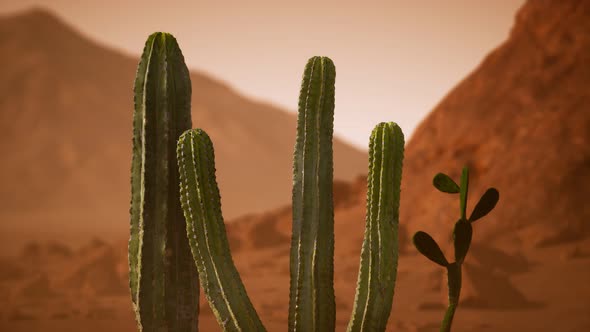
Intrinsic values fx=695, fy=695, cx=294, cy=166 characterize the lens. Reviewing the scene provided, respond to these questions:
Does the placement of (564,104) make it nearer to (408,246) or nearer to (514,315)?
(408,246)

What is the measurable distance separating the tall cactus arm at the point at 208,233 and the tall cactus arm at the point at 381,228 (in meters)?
0.99

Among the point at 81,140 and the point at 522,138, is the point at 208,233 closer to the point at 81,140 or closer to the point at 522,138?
the point at 522,138

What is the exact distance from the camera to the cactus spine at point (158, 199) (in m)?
5.77

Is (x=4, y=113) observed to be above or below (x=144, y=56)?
above

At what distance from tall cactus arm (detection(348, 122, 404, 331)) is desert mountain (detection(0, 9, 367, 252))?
35.6 metres

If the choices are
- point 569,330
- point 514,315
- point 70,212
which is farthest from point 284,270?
point 70,212

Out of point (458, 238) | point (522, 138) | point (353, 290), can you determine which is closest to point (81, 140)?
point (522, 138)

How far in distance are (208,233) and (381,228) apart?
140 centimetres

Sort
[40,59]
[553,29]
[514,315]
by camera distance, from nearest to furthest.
Answer: 1. [514,315]
2. [553,29]
3. [40,59]

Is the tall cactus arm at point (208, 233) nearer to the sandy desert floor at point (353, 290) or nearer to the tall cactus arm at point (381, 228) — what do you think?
the tall cactus arm at point (381, 228)

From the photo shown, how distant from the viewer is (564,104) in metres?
18.0

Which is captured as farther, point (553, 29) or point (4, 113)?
point (4, 113)

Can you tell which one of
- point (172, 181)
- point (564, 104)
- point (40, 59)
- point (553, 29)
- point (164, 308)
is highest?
point (40, 59)

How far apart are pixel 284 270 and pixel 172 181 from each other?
1190 cm
